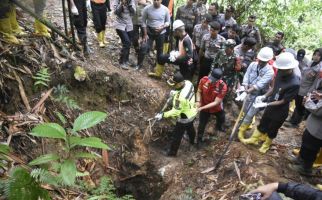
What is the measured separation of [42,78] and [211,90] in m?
3.27

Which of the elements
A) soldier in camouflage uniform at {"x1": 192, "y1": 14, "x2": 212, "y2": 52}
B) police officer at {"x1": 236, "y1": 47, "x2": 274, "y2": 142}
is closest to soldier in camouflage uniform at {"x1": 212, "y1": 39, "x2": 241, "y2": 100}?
police officer at {"x1": 236, "y1": 47, "x2": 274, "y2": 142}

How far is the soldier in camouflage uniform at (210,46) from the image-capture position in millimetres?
7844

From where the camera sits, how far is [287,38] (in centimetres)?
1416

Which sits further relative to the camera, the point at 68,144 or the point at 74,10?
the point at 74,10

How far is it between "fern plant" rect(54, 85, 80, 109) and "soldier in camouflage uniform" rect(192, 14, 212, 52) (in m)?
4.06

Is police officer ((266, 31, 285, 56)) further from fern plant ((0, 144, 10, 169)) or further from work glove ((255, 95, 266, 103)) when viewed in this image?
fern plant ((0, 144, 10, 169))

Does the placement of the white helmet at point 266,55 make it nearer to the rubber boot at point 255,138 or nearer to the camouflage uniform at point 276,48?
the rubber boot at point 255,138

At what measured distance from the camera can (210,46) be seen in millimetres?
8062

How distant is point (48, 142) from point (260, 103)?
394 centimetres

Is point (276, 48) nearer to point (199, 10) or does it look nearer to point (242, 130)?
point (199, 10)

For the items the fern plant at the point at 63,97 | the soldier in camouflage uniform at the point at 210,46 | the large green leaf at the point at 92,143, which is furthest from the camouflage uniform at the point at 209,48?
the large green leaf at the point at 92,143

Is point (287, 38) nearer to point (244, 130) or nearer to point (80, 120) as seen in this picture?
point (244, 130)

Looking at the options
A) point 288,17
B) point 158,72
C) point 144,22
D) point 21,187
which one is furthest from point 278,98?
point 288,17

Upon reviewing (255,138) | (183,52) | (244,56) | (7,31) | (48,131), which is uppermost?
(48,131)
